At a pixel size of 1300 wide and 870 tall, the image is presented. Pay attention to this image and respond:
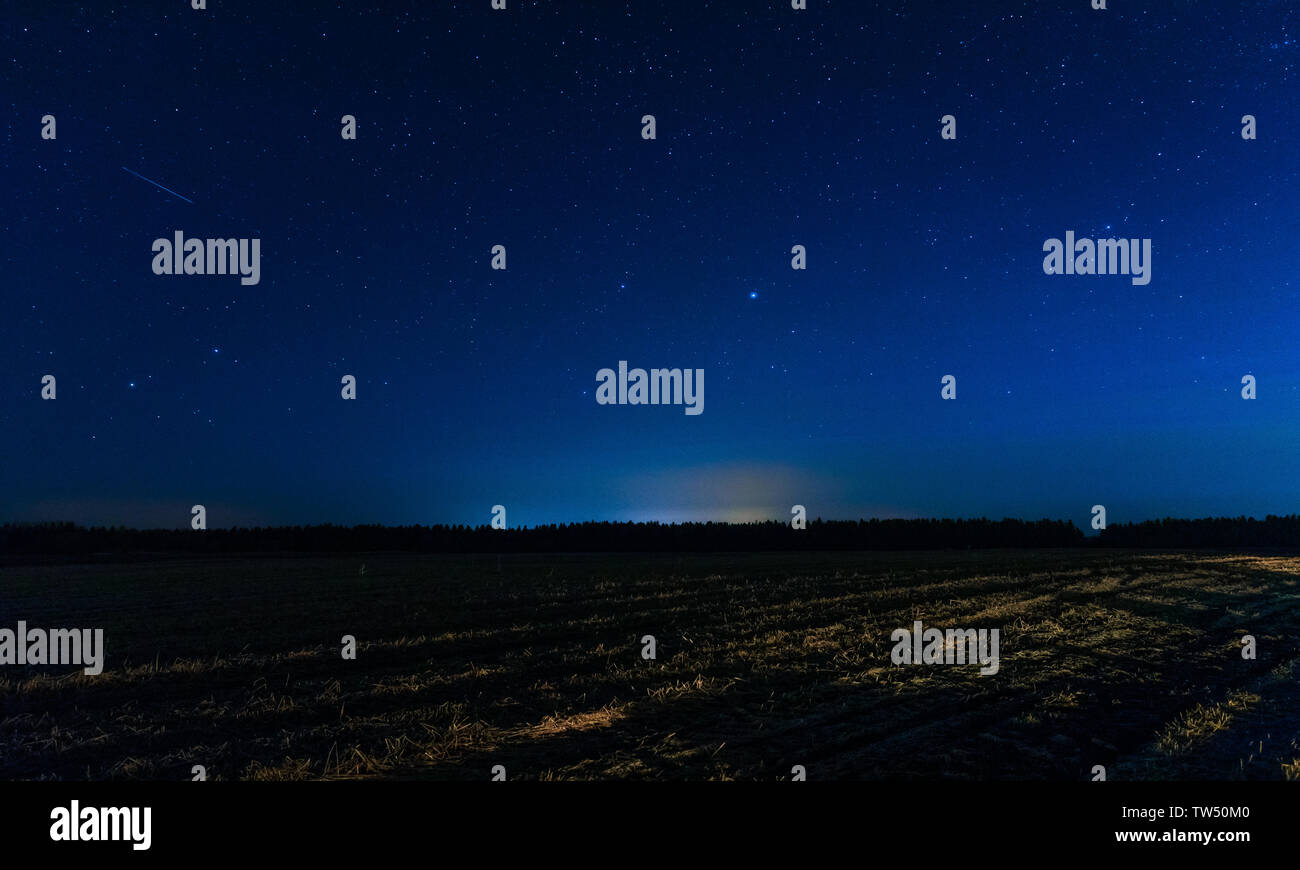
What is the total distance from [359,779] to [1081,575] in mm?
35015

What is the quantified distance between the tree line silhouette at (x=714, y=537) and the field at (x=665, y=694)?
266 feet

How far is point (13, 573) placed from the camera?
4697cm

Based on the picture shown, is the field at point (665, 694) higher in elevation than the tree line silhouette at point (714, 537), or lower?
higher

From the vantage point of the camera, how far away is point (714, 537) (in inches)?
4370

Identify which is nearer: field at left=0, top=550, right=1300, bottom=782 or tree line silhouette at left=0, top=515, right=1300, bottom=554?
field at left=0, top=550, right=1300, bottom=782

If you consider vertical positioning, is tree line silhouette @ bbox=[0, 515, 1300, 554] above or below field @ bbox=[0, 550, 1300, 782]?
below

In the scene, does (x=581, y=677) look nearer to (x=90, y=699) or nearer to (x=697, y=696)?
(x=697, y=696)

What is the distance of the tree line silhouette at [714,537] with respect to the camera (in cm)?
10506

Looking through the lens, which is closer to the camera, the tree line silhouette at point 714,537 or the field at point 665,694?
the field at point 665,694

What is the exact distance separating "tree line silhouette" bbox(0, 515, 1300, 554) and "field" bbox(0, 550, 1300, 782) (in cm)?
8098

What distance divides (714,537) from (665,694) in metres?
100

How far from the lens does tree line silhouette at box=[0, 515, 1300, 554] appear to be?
105m

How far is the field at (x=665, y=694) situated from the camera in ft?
28.4

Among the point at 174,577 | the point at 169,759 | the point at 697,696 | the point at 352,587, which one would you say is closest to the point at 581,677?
the point at 697,696
